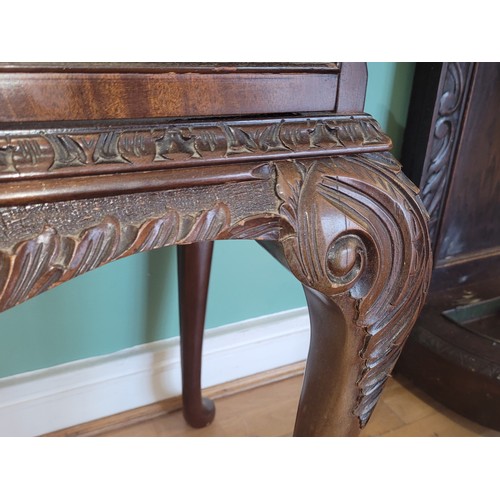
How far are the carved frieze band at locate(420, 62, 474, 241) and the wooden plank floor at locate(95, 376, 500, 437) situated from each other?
30 cm

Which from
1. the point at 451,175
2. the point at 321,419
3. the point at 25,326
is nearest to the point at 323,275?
the point at 321,419

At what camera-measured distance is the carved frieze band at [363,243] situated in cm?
33

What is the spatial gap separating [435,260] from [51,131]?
2.59ft

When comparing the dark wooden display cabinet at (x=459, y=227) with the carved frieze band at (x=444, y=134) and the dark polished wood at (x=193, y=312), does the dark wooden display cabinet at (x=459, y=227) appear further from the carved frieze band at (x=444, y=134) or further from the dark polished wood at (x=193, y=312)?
the dark polished wood at (x=193, y=312)

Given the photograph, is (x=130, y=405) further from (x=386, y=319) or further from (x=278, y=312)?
(x=386, y=319)

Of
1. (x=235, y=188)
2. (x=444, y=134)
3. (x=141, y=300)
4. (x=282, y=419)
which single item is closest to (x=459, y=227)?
(x=444, y=134)

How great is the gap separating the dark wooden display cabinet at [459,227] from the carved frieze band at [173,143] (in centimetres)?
51

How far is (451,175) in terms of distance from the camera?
863 millimetres

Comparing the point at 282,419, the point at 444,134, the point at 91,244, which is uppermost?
the point at 91,244

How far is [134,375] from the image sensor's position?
80 centimetres

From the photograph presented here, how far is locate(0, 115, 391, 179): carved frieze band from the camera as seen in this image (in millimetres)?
257

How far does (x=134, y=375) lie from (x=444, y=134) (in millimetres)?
593

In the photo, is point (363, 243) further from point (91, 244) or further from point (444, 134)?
point (444, 134)

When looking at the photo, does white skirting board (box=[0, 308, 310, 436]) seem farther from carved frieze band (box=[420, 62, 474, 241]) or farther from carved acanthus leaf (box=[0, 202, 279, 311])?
carved acanthus leaf (box=[0, 202, 279, 311])
